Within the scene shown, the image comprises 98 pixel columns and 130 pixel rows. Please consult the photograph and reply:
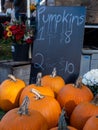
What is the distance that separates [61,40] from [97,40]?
3.42 ft

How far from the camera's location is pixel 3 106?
3.02 m

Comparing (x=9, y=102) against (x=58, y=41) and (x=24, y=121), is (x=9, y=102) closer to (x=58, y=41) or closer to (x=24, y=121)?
(x=24, y=121)

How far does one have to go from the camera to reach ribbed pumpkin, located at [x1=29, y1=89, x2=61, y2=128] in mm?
2377

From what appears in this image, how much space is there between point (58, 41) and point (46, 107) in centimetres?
218

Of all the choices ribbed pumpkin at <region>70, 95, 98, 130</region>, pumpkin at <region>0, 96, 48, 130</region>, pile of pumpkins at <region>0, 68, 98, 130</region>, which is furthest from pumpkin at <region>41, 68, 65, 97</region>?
pumpkin at <region>0, 96, 48, 130</region>

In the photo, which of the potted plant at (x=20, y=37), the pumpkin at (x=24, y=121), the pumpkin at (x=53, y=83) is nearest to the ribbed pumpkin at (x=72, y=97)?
the pumpkin at (x=53, y=83)

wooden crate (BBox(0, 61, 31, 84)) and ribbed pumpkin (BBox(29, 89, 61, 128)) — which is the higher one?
ribbed pumpkin (BBox(29, 89, 61, 128))

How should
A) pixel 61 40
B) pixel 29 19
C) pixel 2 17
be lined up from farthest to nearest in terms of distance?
1. pixel 2 17
2. pixel 29 19
3. pixel 61 40

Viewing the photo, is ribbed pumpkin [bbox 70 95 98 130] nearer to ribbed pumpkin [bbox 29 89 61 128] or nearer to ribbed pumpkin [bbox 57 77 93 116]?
ribbed pumpkin [bbox 29 89 61 128]

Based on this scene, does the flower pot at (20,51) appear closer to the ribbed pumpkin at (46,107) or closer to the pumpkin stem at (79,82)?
the pumpkin stem at (79,82)

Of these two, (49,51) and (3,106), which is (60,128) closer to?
(3,106)

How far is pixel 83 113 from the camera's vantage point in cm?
230

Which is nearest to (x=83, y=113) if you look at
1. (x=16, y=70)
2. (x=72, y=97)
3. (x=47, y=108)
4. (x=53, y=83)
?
(x=47, y=108)

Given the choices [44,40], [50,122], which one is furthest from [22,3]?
[50,122]
